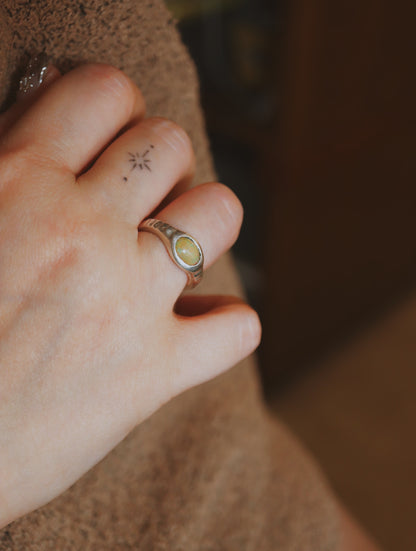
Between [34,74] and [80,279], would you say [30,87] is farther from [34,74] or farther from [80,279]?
[80,279]

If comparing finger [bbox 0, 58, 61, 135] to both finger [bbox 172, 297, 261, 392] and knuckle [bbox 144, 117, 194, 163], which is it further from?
finger [bbox 172, 297, 261, 392]

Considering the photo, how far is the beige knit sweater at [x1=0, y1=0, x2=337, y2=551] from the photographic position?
13.9 inches

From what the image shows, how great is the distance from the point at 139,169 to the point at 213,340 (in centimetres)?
13

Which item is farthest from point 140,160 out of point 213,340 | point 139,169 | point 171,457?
point 171,457

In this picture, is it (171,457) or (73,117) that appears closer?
(73,117)

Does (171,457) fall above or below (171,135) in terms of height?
below

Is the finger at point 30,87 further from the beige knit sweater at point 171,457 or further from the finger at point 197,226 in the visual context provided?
the finger at point 197,226

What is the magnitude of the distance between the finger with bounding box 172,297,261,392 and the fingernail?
6.9 inches

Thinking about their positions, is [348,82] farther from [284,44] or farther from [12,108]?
[12,108]

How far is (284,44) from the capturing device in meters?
1.18

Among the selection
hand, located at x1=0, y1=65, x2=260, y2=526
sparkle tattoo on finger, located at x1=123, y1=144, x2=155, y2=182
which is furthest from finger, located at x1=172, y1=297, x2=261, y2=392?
sparkle tattoo on finger, located at x1=123, y1=144, x2=155, y2=182

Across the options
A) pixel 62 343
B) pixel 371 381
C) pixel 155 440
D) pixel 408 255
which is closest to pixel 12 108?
pixel 62 343

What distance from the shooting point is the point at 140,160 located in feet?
1.20

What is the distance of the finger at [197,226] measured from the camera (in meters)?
0.37
